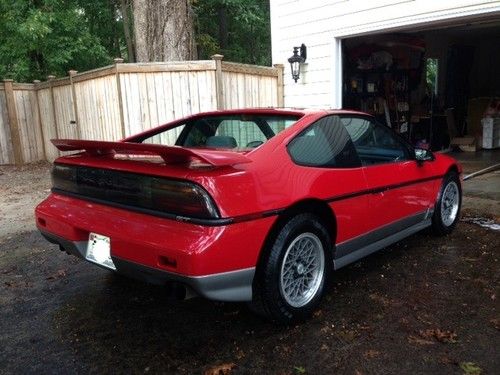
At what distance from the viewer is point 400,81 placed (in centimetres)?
1052

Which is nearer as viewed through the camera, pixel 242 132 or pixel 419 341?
pixel 419 341

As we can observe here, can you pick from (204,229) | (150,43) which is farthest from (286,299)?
(150,43)

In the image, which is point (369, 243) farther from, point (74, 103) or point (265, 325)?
point (74, 103)

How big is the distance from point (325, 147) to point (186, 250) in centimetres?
136

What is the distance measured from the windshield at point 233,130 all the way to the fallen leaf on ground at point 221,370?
59.4 inches

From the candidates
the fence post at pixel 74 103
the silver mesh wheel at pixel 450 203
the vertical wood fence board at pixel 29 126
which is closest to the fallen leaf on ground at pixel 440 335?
the silver mesh wheel at pixel 450 203

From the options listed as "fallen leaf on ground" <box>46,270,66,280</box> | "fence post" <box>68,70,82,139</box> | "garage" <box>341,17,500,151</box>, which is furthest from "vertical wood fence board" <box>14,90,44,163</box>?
"fallen leaf on ground" <box>46,270,66,280</box>

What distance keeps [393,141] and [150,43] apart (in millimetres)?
5680

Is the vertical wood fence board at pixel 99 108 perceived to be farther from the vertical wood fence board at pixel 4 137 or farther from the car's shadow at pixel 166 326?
the car's shadow at pixel 166 326

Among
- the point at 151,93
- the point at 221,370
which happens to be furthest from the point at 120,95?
the point at 221,370

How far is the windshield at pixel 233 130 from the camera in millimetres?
3379

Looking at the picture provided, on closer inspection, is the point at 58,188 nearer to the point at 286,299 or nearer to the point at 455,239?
the point at 286,299

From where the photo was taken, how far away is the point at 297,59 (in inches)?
330

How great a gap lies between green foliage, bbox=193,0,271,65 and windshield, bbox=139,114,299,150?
1378 cm
